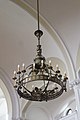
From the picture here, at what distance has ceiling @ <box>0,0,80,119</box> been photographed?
736 cm

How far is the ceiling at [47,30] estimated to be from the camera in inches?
290

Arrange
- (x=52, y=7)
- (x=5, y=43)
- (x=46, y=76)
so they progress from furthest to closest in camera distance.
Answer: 1. (x=5, y=43)
2. (x=52, y=7)
3. (x=46, y=76)

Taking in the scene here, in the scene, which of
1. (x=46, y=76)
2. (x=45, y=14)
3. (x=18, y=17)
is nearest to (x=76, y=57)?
(x=45, y=14)

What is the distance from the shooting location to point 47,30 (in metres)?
7.87

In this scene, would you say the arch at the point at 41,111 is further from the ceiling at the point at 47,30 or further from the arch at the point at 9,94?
the ceiling at the point at 47,30

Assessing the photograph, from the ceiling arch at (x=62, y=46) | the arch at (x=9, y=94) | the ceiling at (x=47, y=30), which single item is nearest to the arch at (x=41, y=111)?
the arch at (x=9, y=94)

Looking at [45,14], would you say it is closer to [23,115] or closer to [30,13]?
[30,13]

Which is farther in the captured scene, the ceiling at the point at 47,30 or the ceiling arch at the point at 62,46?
the ceiling arch at the point at 62,46

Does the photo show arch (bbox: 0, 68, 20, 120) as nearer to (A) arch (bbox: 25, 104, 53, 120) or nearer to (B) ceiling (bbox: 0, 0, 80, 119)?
(A) arch (bbox: 25, 104, 53, 120)

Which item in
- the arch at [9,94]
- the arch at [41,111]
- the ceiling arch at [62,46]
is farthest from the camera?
the arch at [41,111]

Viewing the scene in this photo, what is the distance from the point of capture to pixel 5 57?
9352mm

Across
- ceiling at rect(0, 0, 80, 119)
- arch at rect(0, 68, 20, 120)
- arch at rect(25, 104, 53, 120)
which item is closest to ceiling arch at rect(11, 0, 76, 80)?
ceiling at rect(0, 0, 80, 119)

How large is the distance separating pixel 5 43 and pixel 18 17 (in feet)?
4.45

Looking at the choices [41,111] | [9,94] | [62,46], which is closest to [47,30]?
[62,46]
